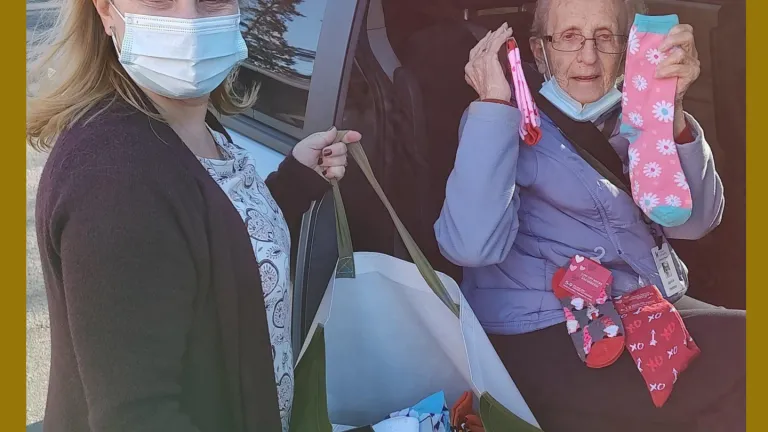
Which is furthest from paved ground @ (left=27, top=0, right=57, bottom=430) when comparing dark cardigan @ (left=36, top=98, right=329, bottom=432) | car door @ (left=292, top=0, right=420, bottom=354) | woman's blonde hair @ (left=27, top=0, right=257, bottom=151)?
dark cardigan @ (left=36, top=98, right=329, bottom=432)

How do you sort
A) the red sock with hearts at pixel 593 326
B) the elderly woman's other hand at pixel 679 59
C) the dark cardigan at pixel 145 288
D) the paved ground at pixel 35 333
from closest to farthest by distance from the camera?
the dark cardigan at pixel 145 288, the elderly woman's other hand at pixel 679 59, the red sock with hearts at pixel 593 326, the paved ground at pixel 35 333

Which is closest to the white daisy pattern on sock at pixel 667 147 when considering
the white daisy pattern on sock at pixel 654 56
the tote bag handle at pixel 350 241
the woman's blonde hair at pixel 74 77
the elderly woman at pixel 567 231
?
the elderly woman at pixel 567 231

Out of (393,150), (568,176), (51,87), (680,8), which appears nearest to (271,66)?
(393,150)

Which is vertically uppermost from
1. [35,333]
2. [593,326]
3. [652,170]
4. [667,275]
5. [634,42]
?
[634,42]

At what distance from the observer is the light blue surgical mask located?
158 centimetres

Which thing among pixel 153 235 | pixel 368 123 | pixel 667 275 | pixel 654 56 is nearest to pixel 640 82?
pixel 654 56

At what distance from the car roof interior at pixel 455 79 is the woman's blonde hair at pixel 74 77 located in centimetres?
68

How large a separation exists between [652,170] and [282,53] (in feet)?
2.92

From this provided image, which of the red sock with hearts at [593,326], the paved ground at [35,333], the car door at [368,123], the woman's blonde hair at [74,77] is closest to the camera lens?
the woman's blonde hair at [74,77]

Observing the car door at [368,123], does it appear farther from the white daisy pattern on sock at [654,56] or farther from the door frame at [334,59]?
the white daisy pattern on sock at [654,56]

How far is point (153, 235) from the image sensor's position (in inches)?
41.1

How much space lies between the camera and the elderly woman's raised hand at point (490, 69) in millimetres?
1470

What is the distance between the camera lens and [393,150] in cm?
177

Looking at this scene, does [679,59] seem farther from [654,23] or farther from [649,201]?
[649,201]
